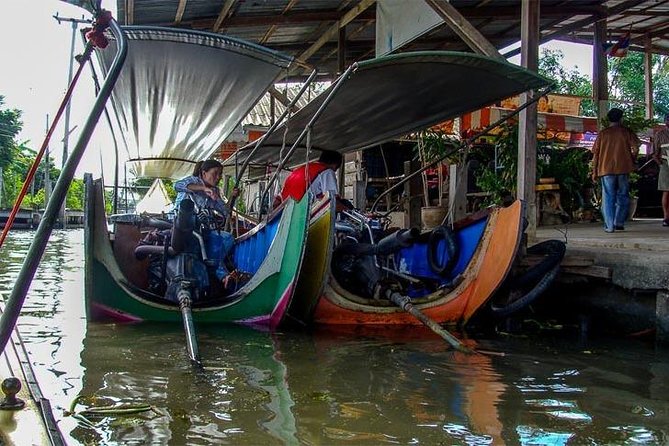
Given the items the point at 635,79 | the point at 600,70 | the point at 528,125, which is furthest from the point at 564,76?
the point at 528,125

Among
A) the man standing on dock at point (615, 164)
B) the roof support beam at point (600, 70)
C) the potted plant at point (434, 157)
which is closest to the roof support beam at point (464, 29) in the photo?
the man standing on dock at point (615, 164)

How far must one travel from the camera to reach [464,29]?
5.73 metres

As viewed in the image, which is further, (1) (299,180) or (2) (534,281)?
(1) (299,180)

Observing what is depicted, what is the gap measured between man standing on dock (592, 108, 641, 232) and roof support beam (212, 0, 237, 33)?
4485 millimetres

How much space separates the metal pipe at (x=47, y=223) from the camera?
1.64 meters

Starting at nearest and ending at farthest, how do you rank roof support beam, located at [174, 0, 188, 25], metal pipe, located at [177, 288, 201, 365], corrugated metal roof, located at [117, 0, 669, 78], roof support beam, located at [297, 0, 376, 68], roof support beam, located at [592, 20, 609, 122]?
1. metal pipe, located at [177, 288, 201, 365]
2. roof support beam, located at [174, 0, 188, 25]
3. corrugated metal roof, located at [117, 0, 669, 78]
4. roof support beam, located at [297, 0, 376, 68]
5. roof support beam, located at [592, 20, 609, 122]

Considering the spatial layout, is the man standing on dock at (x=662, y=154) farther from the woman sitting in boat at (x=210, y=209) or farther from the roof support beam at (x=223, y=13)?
the roof support beam at (x=223, y=13)

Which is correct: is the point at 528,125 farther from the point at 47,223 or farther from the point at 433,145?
the point at 47,223

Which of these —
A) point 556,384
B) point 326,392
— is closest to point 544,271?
point 556,384

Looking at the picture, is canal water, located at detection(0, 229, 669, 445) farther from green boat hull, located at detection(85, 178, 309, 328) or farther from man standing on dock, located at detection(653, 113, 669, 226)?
man standing on dock, located at detection(653, 113, 669, 226)

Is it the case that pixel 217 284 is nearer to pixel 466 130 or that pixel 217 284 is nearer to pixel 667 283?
pixel 667 283

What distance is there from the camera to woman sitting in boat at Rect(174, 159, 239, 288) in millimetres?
5633

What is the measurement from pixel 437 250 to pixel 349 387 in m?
2.70

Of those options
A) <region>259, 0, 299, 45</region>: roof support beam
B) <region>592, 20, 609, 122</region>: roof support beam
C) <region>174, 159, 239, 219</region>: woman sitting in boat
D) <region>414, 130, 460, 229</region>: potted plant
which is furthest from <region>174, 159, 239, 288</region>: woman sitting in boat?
<region>592, 20, 609, 122</region>: roof support beam
